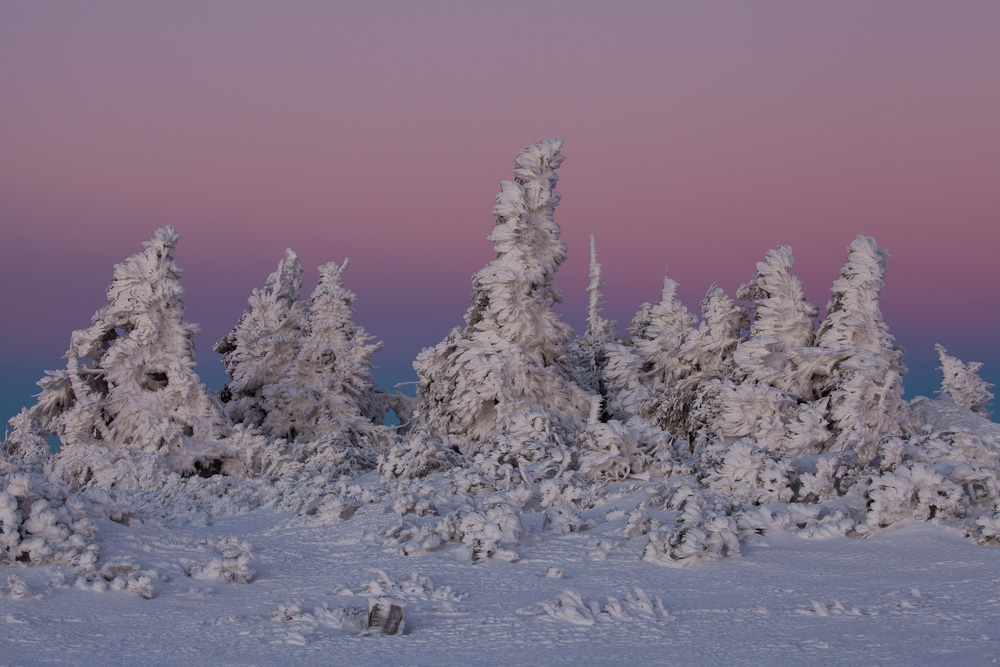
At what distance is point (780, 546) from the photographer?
9391 mm

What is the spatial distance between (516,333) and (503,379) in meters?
1.29

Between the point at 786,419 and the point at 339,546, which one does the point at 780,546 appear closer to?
the point at 339,546

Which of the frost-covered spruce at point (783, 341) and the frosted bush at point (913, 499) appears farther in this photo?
the frost-covered spruce at point (783, 341)

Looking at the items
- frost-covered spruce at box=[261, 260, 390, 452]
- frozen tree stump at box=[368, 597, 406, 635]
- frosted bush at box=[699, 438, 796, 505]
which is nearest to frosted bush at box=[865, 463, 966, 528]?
frosted bush at box=[699, 438, 796, 505]

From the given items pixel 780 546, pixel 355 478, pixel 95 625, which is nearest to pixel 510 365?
pixel 355 478

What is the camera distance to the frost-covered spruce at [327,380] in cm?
2458

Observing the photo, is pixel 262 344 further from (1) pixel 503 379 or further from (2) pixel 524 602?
(2) pixel 524 602

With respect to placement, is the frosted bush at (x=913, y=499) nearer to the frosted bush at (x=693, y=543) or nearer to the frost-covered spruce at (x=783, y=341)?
the frosted bush at (x=693, y=543)

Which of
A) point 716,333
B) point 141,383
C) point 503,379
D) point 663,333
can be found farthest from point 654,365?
point 141,383

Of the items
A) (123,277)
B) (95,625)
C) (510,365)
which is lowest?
(95,625)

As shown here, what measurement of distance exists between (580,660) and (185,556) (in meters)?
5.74

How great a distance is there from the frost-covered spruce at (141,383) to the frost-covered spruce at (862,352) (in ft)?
47.4

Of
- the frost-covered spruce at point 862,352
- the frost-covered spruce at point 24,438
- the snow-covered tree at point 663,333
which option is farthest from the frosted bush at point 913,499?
the frost-covered spruce at point 24,438

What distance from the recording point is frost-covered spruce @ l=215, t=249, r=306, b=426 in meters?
24.9
